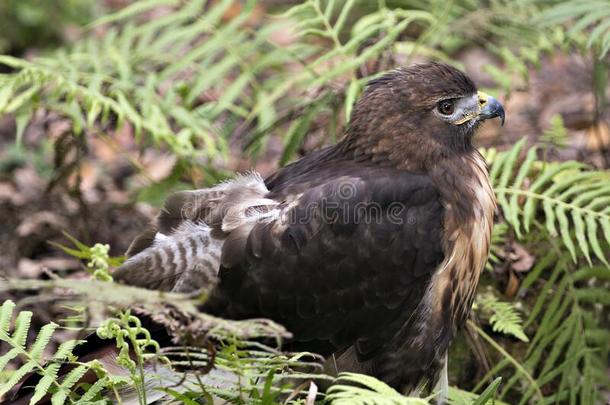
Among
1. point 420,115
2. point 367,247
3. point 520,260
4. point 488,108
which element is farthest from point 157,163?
point 367,247

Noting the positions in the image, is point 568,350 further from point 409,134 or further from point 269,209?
point 269,209

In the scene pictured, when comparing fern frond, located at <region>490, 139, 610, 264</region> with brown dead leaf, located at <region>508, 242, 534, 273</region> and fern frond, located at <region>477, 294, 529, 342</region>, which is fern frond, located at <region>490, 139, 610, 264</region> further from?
fern frond, located at <region>477, 294, 529, 342</region>

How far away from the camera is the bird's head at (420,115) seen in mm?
4766

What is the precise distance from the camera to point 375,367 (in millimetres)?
4551

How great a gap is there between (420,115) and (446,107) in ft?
0.50

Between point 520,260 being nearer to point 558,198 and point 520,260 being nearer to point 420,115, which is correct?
point 558,198

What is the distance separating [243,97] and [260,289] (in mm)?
2704

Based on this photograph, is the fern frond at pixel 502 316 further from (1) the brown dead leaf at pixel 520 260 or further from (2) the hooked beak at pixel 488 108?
(2) the hooked beak at pixel 488 108

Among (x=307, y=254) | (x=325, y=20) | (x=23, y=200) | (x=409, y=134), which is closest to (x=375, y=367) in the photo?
(x=307, y=254)

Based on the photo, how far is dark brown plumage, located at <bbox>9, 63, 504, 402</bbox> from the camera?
443 centimetres

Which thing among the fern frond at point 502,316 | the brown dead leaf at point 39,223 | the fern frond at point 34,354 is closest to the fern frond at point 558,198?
the fern frond at point 502,316

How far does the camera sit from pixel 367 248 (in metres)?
4.41

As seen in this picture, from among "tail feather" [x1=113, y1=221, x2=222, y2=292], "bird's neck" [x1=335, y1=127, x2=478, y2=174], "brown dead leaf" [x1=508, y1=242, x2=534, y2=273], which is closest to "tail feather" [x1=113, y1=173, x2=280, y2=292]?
"tail feather" [x1=113, y1=221, x2=222, y2=292]

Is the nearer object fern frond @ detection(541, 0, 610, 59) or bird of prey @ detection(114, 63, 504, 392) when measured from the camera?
bird of prey @ detection(114, 63, 504, 392)
